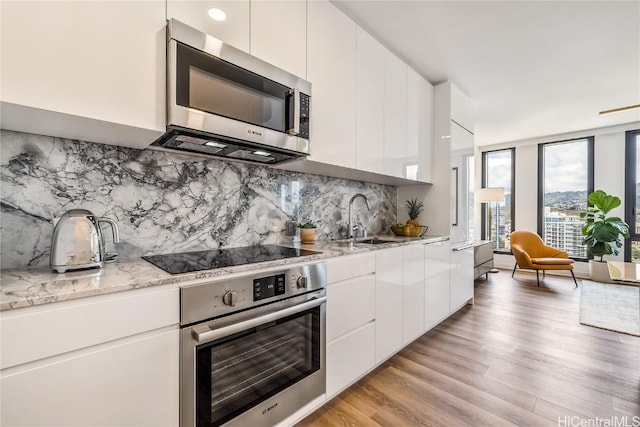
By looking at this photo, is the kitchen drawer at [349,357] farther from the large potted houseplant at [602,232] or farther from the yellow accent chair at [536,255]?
the large potted houseplant at [602,232]

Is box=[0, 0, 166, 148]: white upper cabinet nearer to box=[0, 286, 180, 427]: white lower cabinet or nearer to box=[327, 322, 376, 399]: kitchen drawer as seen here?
box=[0, 286, 180, 427]: white lower cabinet

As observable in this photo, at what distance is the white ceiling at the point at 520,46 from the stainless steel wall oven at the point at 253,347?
1905 millimetres

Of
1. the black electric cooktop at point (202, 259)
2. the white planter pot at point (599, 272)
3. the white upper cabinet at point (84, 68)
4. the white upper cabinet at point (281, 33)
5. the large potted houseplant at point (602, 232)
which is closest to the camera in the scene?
the white upper cabinet at point (84, 68)

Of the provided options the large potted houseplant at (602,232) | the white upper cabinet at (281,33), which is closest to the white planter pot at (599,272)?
the large potted houseplant at (602,232)

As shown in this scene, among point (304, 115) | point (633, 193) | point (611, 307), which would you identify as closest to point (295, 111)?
point (304, 115)

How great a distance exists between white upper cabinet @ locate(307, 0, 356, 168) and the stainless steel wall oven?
32.4 inches

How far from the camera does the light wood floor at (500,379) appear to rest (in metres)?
1.61

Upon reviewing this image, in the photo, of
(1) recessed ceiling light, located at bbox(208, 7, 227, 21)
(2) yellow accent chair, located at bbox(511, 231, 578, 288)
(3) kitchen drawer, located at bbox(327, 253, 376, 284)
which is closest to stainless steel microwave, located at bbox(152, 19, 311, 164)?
(1) recessed ceiling light, located at bbox(208, 7, 227, 21)

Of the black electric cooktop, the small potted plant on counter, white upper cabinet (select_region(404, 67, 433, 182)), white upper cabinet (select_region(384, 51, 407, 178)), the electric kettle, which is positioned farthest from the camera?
white upper cabinet (select_region(404, 67, 433, 182))

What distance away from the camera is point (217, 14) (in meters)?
1.36

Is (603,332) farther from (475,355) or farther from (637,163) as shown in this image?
(637,163)

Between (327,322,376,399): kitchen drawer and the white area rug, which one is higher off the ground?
(327,322,376,399): kitchen drawer

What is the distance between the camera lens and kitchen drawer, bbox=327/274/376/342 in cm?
166

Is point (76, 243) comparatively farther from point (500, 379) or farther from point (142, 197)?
point (500, 379)
